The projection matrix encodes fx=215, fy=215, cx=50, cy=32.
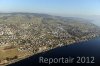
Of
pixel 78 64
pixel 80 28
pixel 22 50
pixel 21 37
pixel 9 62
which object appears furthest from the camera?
pixel 80 28

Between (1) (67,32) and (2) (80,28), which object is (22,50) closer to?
(1) (67,32)

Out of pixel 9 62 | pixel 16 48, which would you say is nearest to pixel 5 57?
pixel 9 62

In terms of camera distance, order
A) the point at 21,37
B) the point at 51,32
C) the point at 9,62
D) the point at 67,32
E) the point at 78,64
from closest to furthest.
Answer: the point at 78,64 → the point at 9,62 → the point at 21,37 → the point at 51,32 → the point at 67,32

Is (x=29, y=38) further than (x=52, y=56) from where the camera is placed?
Yes

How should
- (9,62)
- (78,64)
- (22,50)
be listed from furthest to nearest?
(22,50)
(9,62)
(78,64)

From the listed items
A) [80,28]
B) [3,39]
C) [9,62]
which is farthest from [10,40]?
[80,28]

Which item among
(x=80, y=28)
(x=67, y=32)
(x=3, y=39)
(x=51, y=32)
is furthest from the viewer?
(x=80, y=28)

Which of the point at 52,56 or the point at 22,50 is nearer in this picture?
the point at 52,56

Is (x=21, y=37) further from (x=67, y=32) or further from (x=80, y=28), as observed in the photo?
(x=80, y=28)
